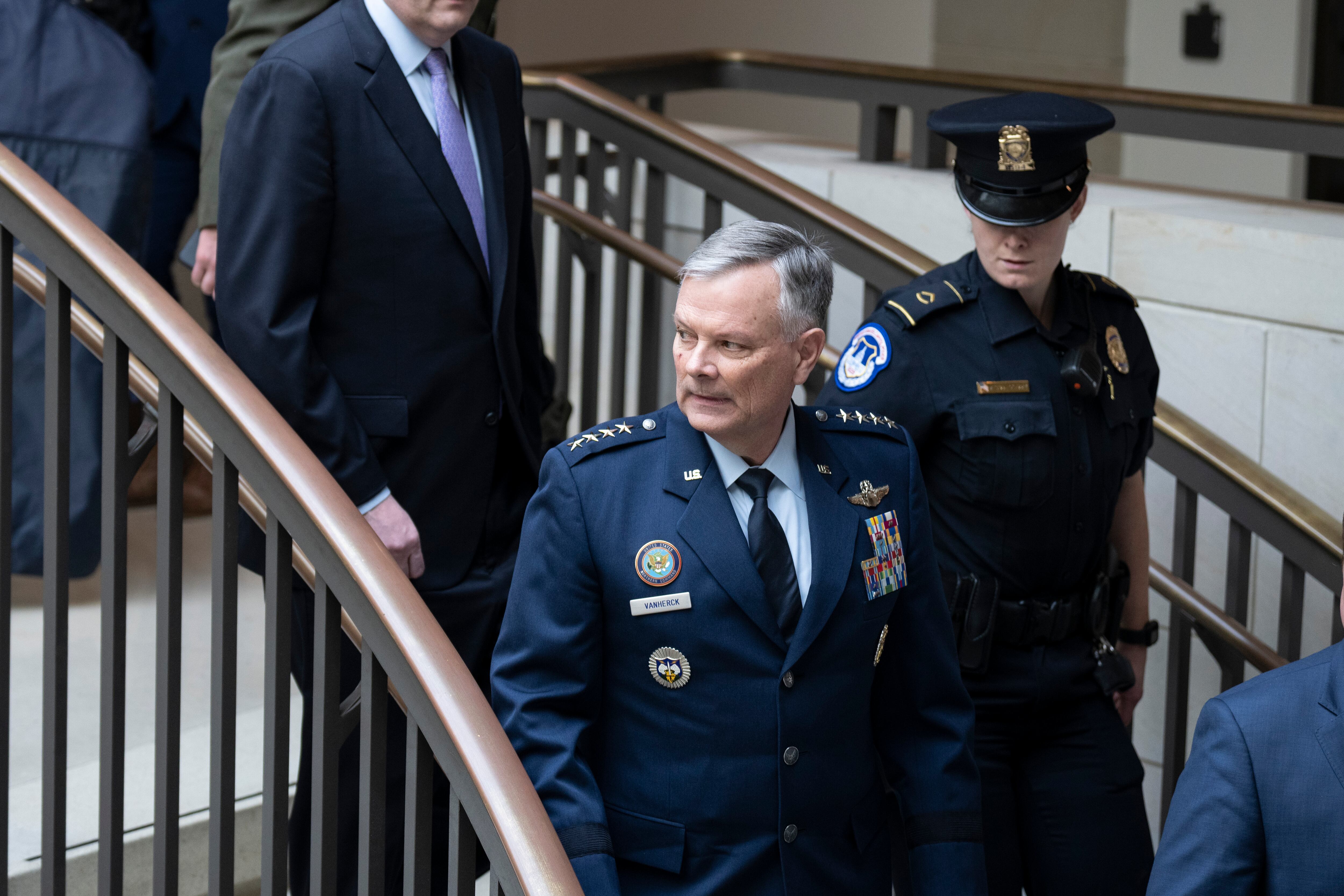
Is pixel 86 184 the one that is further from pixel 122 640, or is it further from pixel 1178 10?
pixel 1178 10

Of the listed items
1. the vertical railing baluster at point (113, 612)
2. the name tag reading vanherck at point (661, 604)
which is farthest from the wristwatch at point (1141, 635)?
the vertical railing baluster at point (113, 612)

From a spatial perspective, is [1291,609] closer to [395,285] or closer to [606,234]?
[606,234]

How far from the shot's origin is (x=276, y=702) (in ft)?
5.83

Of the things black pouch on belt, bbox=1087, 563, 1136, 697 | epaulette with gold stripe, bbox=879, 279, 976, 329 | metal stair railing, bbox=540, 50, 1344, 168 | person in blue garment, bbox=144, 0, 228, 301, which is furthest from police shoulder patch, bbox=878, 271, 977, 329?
person in blue garment, bbox=144, 0, 228, 301

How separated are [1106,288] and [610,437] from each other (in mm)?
1017

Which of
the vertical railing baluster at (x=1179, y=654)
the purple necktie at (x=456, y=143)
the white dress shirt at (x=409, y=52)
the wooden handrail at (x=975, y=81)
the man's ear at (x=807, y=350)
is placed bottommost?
the vertical railing baluster at (x=1179, y=654)

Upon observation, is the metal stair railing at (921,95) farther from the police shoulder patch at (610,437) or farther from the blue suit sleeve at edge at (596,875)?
the blue suit sleeve at edge at (596,875)

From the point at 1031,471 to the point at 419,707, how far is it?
1010 millimetres

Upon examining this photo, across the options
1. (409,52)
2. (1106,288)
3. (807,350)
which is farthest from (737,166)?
(807,350)

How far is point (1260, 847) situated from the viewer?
53.2 inches

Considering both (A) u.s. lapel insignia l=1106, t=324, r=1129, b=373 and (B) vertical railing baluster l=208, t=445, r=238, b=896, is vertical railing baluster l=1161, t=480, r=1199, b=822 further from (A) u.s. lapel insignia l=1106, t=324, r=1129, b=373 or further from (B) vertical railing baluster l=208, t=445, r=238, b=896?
(B) vertical railing baluster l=208, t=445, r=238, b=896

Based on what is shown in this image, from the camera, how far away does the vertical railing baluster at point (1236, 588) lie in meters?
2.96

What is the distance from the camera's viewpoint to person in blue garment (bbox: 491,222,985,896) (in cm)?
168

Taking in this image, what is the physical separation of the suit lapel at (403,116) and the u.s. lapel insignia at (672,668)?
2.61 ft
